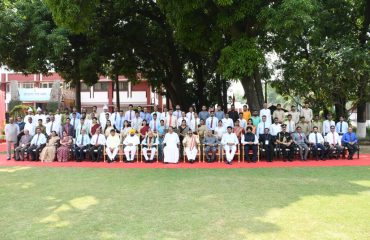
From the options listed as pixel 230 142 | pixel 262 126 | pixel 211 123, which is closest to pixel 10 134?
pixel 211 123

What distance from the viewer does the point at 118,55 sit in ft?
69.9

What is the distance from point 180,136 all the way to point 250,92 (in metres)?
3.67

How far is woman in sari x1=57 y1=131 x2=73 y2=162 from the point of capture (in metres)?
13.6

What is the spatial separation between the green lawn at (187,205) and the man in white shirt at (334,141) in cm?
317

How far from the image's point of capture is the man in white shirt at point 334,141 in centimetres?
1347

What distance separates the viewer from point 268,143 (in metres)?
13.1

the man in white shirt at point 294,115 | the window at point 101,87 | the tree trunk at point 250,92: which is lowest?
the man in white shirt at point 294,115

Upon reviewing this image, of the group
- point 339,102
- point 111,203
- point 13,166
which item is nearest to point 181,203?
point 111,203

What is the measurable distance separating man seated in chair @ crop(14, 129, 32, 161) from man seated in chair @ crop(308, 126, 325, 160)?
982 centimetres

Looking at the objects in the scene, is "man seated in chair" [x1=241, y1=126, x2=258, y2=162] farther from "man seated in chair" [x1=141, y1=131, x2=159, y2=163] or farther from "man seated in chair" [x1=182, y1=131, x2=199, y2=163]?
"man seated in chair" [x1=141, y1=131, x2=159, y2=163]

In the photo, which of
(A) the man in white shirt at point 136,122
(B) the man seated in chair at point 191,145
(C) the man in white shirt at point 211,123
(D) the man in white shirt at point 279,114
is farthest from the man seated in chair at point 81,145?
(D) the man in white shirt at point 279,114

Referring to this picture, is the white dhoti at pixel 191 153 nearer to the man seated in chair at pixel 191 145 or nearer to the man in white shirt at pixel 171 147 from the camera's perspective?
the man seated in chair at pixel 191 145

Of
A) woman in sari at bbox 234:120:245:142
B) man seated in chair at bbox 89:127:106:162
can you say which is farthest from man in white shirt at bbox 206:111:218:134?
man seated in chair at bbox 89:127:106:162

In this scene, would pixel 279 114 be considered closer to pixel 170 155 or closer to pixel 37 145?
pixel 170 155
